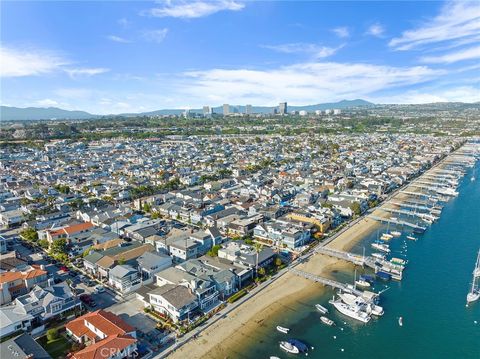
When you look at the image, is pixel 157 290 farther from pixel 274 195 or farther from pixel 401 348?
pixel 274 195

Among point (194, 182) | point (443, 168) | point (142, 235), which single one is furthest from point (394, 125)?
point (142, 235)

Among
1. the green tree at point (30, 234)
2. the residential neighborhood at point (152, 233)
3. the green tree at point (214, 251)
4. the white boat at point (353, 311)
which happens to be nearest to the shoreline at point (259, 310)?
the residential neighborhood at point (152, 233)

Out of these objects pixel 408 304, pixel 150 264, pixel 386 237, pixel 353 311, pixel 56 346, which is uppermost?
pixel 150 264

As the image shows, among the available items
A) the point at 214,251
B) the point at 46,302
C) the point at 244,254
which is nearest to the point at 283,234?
the point at 244,254

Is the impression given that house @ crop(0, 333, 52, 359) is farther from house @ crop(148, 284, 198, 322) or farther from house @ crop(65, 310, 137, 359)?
house @ crop(148, 284, 198, 322)

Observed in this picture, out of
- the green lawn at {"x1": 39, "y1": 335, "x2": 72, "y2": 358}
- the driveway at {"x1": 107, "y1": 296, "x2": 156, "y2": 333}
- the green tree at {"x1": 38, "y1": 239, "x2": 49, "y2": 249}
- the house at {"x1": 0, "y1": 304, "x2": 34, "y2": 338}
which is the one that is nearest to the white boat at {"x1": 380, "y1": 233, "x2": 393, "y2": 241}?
the driveway at {"x1": 107, "y1": 296, "x2": 156, "y2": 333}

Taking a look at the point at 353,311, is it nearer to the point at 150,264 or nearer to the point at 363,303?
the point at 363,303
